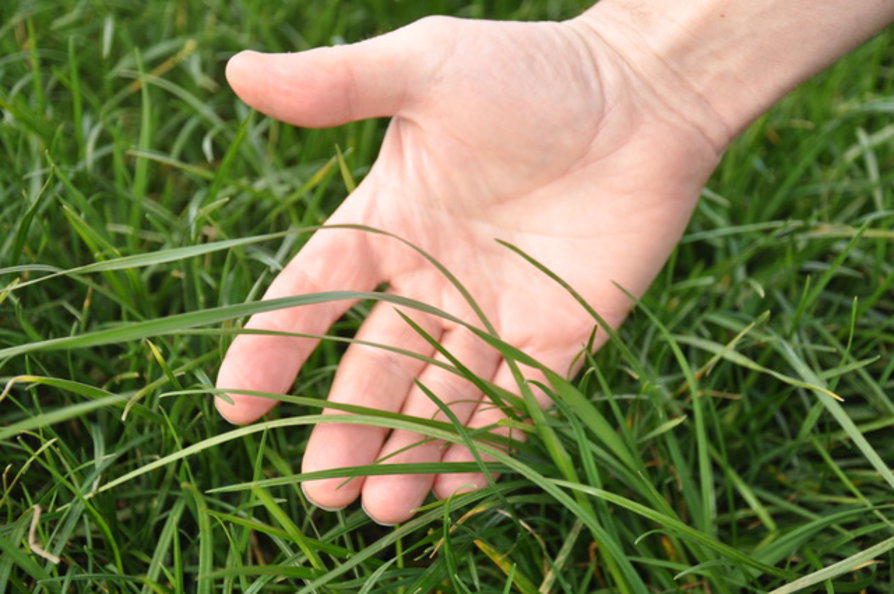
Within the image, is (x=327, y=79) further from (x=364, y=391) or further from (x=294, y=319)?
(x=364, y=391)

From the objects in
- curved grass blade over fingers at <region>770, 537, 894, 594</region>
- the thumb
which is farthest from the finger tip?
curved grass blade over fingers at <region>770, 537, 894, 594</region>

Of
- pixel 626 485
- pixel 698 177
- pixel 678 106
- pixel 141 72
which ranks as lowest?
pixel 626 485

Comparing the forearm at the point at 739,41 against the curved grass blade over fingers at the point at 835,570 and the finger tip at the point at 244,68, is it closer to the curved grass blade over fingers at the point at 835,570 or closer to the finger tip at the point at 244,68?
the finger tip at the point at 244,68

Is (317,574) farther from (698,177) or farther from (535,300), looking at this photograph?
(698,177)

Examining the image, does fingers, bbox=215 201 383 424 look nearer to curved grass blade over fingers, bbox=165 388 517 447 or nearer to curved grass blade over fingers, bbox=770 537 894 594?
curved grass blade over fingers, bbox=165 388 517 447

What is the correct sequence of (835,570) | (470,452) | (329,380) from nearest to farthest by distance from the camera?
(835,570)
(470,452)
(329,380)

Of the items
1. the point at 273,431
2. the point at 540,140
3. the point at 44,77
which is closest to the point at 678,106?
the point at 540,140

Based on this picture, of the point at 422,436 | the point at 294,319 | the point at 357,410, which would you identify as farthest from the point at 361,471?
the point at 294,319
